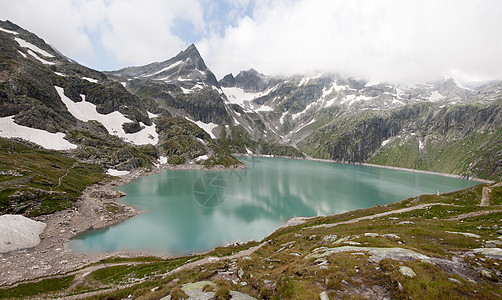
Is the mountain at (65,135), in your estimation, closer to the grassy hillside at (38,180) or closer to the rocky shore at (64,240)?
the grassy hillside at (38,180)

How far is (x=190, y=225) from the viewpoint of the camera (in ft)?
176

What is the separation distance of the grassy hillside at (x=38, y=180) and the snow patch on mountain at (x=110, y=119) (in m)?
62.3

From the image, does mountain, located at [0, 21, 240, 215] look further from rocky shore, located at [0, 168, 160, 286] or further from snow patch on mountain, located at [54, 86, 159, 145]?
rocky shore, located at [0, 168, 160, 286]

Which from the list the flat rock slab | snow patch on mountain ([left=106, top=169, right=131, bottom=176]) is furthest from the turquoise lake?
snow patch on mountain ([left=106, top=169, right=131, bottom=176])

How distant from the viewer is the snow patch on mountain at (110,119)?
14565cm

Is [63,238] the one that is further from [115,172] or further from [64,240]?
[115,172]

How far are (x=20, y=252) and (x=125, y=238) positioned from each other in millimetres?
15673

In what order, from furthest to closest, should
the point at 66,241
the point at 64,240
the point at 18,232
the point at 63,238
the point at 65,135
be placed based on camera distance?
1. the point at 65,135
2. the point at 63,238
3. the point at 64,240
4. the point at 66,241
5. the point at 18,232

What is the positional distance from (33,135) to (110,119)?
64395mm

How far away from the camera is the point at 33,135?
101 meters

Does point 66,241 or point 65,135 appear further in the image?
point 65,135

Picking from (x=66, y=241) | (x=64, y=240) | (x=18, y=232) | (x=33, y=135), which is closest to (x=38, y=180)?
(x=18, y=232)

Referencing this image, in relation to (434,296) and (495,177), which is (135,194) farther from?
(495,177)

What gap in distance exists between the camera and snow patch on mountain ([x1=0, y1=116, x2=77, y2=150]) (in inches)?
3747
